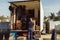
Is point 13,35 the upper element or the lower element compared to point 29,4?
lower

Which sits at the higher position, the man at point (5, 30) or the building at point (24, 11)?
the building at point (24, 11)

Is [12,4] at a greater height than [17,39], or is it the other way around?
[12,4]

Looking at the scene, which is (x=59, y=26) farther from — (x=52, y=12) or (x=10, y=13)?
(x=10, y=13)

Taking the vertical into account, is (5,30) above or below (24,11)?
below

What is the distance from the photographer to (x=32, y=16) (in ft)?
4.60

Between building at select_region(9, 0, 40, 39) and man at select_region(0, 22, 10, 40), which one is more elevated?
building at select_region(9, 0, 40, 39)

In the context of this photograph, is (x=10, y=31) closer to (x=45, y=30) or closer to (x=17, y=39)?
(x=17, y=39)

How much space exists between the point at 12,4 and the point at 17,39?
31 cm

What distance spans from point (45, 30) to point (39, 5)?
0.72 ft

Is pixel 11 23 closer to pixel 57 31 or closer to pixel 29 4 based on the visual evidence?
pixel 29 4

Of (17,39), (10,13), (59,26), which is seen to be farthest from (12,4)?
(59,26)

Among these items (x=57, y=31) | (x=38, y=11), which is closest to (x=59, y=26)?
(x=57, y=31)

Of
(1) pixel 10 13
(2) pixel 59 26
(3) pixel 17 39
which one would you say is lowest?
(3) pixel 17 39

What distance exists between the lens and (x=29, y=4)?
140 centimetres
